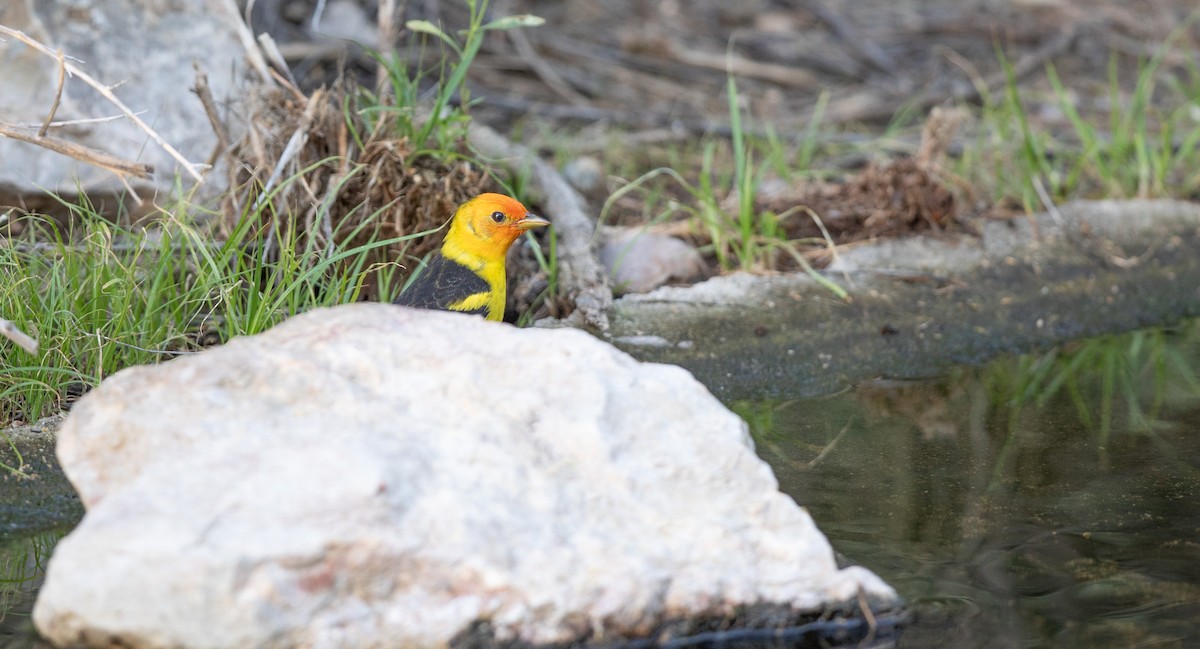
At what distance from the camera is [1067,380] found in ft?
13.5

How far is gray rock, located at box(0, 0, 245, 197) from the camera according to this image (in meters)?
4.39

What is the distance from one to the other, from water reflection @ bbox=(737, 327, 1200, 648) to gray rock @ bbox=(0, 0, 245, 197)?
7.80ft

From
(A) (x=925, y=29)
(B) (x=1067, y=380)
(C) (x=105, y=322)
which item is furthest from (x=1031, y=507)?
(A) (x=925, y=29)

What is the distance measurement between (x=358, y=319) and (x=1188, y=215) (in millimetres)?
3964

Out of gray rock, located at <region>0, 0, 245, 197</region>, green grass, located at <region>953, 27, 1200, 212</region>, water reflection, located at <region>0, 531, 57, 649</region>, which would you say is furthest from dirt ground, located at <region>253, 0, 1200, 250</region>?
water reflection, located at <region>0, 531, 57, 649</region>

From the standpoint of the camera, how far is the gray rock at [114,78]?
4.39m

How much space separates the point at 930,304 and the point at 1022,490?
57.5 inches

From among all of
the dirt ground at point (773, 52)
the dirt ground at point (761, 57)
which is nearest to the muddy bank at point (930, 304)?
the dirt ground at point (761, 57)

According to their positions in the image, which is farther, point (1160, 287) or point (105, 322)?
point (1160, 287)

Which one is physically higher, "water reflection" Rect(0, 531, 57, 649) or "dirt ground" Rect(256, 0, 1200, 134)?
"dirt ground" Rect(256, 0, 1200, 134)

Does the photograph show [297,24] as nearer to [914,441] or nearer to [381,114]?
[381,114]

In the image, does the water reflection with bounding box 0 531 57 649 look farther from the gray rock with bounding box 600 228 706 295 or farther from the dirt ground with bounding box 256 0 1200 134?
the dirt ground with bounding box 256 0 1200 134

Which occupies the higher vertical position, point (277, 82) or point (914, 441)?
point (277, 82)

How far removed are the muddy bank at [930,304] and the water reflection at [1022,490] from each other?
16cm
